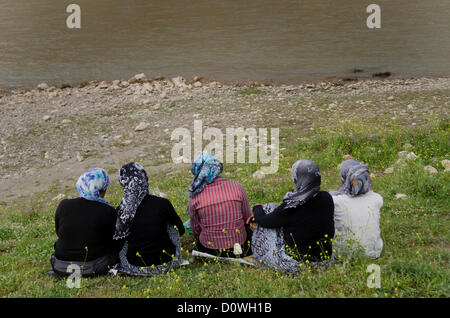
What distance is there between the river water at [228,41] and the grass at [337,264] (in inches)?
343

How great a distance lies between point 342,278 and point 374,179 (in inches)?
130

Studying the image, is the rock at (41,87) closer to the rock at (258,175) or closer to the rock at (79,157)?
the rock at (79,157)

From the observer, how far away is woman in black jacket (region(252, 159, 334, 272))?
4234 mm

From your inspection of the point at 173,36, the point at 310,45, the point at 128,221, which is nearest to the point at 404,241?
the point at 128,221

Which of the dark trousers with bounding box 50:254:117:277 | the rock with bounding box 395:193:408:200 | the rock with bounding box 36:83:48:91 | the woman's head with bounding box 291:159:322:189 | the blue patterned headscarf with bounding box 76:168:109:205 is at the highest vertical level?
the rock with bounding box 36:83:48:91

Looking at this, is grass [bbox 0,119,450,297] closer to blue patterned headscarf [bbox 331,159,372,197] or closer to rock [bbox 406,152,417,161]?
rock [bbox 406,152,417,161]

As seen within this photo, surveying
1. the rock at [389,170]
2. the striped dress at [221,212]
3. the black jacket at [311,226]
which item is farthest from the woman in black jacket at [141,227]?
the rock at [389,170]

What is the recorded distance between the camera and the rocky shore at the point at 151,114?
10.2 metres

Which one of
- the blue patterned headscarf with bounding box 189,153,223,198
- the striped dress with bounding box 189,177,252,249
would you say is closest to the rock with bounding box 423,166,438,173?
the striped dress with bounding box 189,177,252,249

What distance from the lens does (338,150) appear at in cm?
814

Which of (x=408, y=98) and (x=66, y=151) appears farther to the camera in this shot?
(x=408, y=98)

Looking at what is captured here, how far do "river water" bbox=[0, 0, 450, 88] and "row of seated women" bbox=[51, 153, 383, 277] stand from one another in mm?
12400

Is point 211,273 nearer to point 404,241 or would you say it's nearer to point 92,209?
point 92,209

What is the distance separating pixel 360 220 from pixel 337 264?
51 centimetres
